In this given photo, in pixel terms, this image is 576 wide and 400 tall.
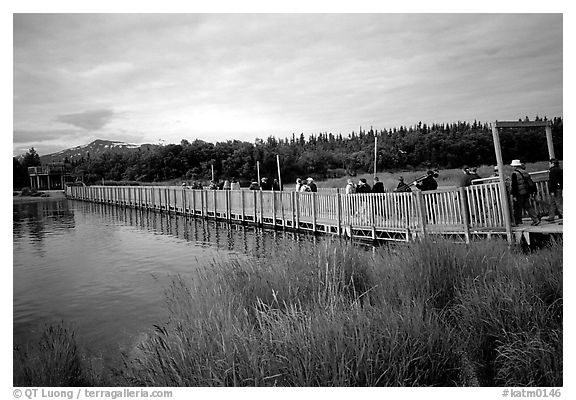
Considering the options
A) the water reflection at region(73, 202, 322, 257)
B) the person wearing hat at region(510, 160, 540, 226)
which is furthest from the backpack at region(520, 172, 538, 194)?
the water reflection at region(73, 202, 322, 257)

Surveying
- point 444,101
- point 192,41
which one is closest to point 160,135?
point 192,41

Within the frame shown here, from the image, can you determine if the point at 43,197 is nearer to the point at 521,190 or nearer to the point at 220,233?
the point at 521,190

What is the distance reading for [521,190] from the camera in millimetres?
7109

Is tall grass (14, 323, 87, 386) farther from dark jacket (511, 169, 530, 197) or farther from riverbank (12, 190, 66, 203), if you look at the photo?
dark jacket (511, 169, 530, 197)

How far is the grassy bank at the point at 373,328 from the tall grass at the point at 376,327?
1cm

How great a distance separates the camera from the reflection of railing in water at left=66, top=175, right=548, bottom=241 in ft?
25.5

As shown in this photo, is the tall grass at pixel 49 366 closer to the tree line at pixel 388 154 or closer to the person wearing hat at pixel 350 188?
the tree line at pixel 388 154

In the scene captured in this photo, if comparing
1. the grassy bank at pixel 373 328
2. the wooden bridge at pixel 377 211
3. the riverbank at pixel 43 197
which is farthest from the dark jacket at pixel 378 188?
the riverbank at pixel 43 197

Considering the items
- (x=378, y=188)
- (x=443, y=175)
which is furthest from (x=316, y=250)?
(x=443, y=175)

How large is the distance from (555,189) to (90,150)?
7.82 metres

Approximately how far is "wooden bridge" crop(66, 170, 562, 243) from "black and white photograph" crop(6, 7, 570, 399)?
8 centimetres

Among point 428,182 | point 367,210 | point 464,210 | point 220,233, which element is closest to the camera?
point 464,210
